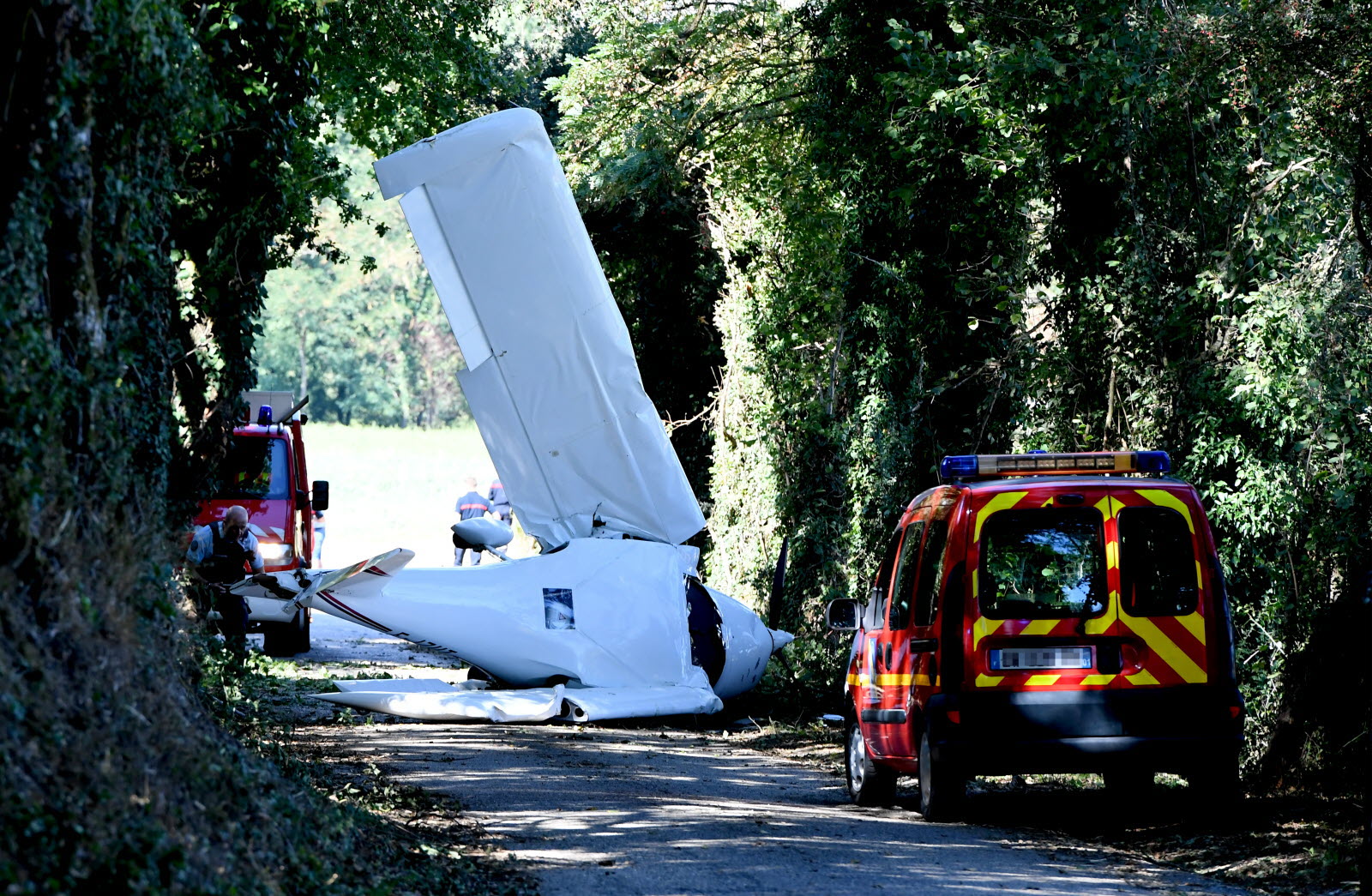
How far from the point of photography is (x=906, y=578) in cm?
998

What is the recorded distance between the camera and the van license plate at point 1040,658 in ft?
28.9

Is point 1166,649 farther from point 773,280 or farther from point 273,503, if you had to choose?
point 273,503

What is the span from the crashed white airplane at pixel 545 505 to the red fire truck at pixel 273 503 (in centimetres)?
495

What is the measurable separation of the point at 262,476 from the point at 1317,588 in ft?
45.1

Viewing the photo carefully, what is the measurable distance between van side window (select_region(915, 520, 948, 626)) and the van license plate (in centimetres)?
57

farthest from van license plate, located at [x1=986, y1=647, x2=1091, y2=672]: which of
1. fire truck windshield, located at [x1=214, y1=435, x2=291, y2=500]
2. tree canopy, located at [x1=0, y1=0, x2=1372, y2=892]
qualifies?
fire truck windshield, located at [x1=214, y1=435, x2=291, y2=500]

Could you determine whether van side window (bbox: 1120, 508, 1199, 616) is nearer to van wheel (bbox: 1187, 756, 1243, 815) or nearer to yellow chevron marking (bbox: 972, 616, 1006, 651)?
yellow chevron marking (bbox: 972, 616, 1006, 651)

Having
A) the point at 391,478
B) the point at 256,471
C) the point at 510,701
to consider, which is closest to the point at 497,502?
the point at 256,471

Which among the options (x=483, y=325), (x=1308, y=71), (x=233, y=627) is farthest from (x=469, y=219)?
(x=1308, y=71)

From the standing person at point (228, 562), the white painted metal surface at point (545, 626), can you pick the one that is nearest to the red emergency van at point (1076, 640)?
the white painted metal surface at point (545, 626)

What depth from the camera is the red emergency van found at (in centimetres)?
872

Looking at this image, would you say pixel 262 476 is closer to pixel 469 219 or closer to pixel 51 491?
pixel 469 219

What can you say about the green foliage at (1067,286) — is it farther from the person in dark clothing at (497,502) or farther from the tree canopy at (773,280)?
the person in dark clothing at (497,502)

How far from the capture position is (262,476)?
20078mm
